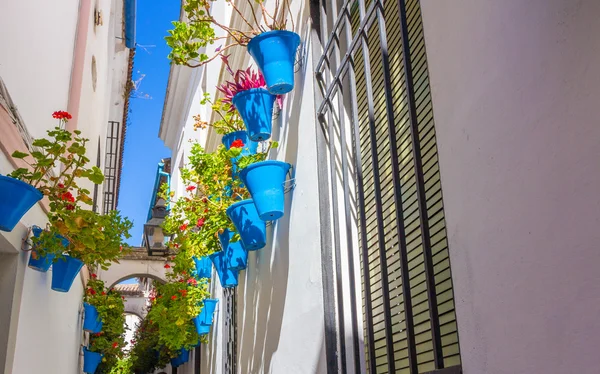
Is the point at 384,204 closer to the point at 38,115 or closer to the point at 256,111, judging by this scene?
the point at 256,111

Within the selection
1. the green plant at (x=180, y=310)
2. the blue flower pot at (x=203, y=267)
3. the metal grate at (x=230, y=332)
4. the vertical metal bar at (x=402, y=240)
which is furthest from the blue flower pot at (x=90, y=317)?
the vertical metal bar at (x=402, y=240)

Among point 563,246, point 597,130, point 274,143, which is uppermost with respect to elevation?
point 274,143

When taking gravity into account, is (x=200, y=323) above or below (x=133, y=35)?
below

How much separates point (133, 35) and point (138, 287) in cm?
2203

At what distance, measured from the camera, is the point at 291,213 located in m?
4.59

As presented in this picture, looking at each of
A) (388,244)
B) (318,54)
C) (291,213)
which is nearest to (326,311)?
(388,244)

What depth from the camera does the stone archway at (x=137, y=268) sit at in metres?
15.8

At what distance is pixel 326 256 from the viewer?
363 cm

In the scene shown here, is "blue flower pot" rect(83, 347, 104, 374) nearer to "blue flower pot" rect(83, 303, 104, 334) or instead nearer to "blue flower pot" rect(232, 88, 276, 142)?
"blue flower pot" rect(83, 303, 104, 334)

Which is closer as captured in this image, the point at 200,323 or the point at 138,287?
the point at 200,323

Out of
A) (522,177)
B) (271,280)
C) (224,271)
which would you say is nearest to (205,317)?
(224,271)

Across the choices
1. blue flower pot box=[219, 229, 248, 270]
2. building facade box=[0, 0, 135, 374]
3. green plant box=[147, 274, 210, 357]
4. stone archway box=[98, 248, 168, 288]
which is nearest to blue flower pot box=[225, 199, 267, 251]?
blue flower pot box=[219, 229, 248, 270]

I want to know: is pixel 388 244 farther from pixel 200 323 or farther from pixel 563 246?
pixel 200 323

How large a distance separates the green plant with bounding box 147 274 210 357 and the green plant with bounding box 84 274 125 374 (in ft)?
2.77
